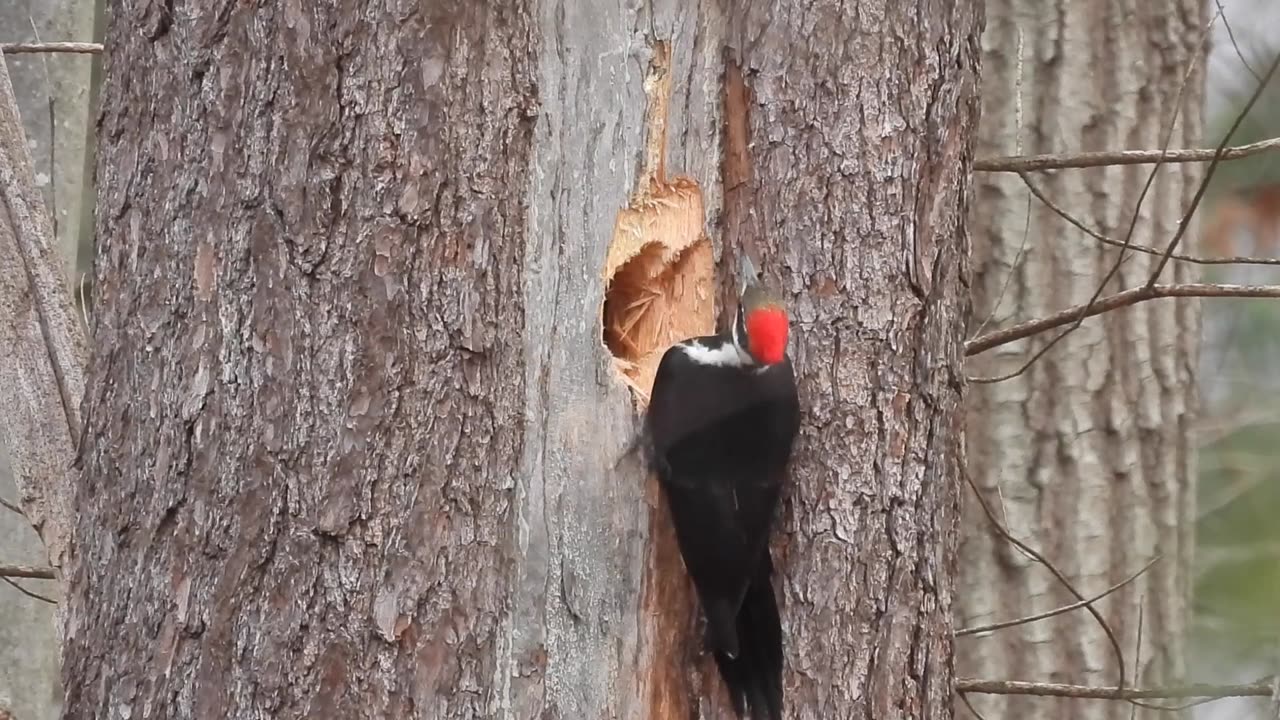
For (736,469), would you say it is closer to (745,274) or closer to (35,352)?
(745,274)

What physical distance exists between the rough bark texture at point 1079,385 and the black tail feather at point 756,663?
5.17ft

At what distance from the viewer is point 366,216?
207 centimetres

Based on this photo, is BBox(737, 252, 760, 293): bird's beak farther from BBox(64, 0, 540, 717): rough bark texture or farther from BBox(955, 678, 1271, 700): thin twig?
BBox(955, 678, 1271, 700): thin twig

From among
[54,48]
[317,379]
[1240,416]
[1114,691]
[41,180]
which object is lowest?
[1114,691]

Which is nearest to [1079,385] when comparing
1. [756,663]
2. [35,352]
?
[756,663]

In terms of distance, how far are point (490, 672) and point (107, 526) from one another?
0.61 metres

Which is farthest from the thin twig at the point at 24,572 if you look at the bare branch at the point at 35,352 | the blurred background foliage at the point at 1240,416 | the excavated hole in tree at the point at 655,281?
the blurred background foliage at the point at 1240,416

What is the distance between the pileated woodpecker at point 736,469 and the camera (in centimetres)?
217

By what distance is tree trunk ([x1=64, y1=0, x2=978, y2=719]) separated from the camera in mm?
2037

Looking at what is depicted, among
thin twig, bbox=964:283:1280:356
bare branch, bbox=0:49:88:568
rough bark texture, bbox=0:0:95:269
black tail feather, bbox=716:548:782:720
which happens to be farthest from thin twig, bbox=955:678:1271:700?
rough bark texture, bbox=0:0:95:269

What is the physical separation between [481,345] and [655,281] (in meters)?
0.41

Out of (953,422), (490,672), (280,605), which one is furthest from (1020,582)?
(280,605)

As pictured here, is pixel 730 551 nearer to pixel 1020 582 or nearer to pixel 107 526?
pixel 107 526

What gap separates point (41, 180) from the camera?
11.3 feet
